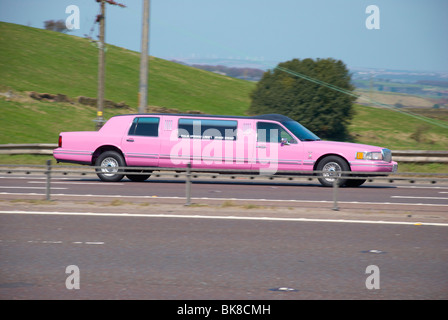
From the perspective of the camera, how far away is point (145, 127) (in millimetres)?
16734

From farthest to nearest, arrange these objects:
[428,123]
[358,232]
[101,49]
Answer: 1. [428,123]
2. [101,49]
3. [358,232]

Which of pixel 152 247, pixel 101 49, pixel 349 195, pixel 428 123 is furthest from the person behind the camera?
pixel 428 123

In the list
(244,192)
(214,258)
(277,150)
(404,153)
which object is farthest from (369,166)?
(214,258)

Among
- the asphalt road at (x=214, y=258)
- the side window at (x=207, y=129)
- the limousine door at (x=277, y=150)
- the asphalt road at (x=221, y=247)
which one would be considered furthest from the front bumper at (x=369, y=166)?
the asphalt road at (x=214, y=258)

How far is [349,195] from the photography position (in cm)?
1408

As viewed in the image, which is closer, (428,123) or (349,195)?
(349,195)

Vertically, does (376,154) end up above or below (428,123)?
below

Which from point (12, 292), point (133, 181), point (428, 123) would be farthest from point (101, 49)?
Result: point (428, 123)

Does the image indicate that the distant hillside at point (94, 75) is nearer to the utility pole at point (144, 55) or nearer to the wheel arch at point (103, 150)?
the utility pole at point (144, 55)

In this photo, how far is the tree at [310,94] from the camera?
31.2 m
